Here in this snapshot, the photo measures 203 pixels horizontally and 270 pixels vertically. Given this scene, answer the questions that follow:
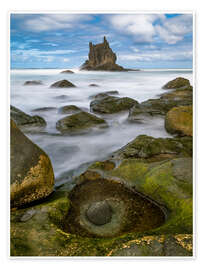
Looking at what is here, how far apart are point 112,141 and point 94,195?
3023 mm

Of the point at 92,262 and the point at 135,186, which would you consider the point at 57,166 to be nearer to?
the point at 135,186

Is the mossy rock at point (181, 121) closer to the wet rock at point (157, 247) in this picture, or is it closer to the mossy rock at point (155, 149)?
the mossy rock at point (155, 149)

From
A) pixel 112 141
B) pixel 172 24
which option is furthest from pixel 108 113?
pixel 172 24

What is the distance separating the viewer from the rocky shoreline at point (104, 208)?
2.00m

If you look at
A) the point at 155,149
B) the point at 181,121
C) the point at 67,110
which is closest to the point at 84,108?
the point at 67,110

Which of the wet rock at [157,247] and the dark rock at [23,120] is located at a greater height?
the dark rock at [23,120]

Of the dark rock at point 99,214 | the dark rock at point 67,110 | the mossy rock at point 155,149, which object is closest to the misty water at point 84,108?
the dark rock at point 67,110

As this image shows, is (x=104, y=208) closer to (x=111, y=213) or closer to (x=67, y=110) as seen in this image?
(x=111, y=213)

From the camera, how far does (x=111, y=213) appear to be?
2.78 m

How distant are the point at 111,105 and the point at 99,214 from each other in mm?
6736

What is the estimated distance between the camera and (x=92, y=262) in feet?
6.48

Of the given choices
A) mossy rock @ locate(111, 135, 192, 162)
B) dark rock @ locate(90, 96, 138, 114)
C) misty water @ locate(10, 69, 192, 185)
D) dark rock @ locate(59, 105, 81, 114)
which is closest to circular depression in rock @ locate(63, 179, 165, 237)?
misty water @ locate(10, 69, 192, 185)

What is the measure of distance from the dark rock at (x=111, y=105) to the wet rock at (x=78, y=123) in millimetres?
1633

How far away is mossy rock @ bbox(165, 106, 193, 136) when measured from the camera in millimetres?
5861
